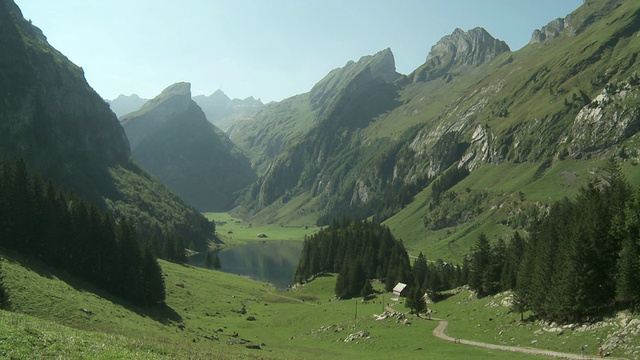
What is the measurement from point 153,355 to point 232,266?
173300mm

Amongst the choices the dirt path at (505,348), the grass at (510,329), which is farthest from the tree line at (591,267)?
the dirt path at (505,348)

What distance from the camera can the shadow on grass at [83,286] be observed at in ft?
223

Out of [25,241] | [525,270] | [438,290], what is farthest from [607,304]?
[25,241]

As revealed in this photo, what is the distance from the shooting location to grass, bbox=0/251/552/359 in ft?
96.9

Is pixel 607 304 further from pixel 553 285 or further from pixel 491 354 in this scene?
pixel 491 354

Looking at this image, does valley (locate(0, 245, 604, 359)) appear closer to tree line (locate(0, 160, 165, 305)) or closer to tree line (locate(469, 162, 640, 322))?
tree line (locate(0, 160, 165, 305))

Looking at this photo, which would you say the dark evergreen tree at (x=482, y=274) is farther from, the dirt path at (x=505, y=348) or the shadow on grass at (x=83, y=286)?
the shadow on grass at (x=83, y=286)

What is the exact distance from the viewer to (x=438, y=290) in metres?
91.6

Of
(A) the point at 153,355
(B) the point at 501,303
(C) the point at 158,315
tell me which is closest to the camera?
(A) the point at 153,355

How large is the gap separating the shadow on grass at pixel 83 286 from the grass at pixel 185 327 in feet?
1.06

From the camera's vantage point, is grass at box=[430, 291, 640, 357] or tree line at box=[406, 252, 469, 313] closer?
grass at box=[430, 291, 640, 357]

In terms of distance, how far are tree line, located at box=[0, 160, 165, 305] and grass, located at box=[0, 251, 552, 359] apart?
22.0ft

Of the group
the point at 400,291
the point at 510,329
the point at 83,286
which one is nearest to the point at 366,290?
the point at 400,291

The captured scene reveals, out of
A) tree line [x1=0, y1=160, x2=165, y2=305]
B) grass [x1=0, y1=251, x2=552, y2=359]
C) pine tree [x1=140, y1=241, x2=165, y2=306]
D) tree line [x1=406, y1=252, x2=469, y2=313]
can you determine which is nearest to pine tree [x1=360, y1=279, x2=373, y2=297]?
grass [x1=0, y1=251, x2=552, y2=359]
